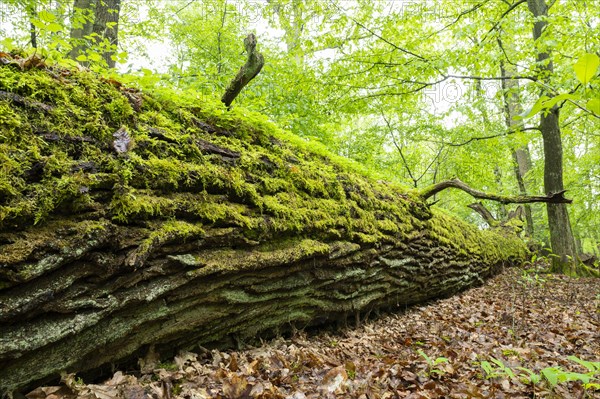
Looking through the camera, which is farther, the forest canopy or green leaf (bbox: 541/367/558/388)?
the forest canopy

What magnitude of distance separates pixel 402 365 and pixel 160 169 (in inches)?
105

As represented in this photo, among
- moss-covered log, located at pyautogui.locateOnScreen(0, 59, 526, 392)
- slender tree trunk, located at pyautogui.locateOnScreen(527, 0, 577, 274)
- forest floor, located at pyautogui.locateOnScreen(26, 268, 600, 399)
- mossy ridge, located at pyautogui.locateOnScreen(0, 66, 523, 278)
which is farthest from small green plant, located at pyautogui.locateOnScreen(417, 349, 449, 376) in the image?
slender tree trunk, located at pyautogui.locateOnScreen(527, 0, 577, 274)

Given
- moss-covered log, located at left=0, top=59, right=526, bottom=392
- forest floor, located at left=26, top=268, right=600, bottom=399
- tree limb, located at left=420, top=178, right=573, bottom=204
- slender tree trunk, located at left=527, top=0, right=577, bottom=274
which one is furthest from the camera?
slender tree trunk, located at left=527, top=0, right=577, bottom=274

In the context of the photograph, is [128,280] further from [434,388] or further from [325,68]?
[325,68]

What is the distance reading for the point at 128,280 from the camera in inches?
85.5

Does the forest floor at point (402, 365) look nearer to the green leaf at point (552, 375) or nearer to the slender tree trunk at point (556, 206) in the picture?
the green leaf at point (552, 375)

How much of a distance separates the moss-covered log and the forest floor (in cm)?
26

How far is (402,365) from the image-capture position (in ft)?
10.0

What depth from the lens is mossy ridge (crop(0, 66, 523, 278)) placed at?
2027mm

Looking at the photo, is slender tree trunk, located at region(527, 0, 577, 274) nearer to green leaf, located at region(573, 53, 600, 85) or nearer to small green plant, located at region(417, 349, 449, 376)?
small green plant, located at region(417, 349, 449, 376)

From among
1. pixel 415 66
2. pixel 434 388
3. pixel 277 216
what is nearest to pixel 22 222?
pixel 277 216

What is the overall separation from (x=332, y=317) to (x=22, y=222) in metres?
3.33

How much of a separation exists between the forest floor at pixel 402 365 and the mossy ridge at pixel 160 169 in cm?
105

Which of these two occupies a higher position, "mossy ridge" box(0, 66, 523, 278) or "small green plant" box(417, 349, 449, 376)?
"mossy ridge" box(0, 66, 523, 278)
